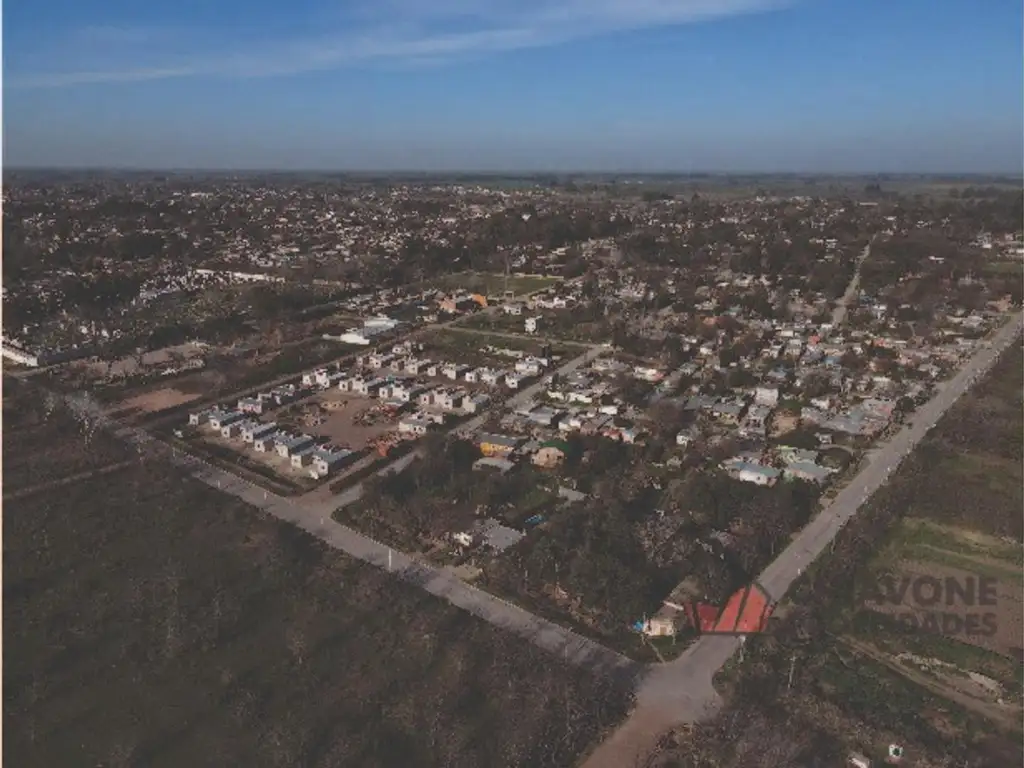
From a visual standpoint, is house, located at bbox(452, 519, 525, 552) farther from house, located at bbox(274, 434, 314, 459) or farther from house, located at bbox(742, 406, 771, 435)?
house, located at bbox(742, 406, 771, 435)

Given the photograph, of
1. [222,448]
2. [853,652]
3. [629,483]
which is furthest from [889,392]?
[222,448]

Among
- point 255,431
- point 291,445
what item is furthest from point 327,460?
point 255,431

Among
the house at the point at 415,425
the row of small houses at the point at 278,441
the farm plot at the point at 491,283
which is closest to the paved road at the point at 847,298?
the farm plot at the point at 491,283

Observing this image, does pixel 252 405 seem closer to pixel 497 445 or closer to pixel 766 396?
pixel 497 445

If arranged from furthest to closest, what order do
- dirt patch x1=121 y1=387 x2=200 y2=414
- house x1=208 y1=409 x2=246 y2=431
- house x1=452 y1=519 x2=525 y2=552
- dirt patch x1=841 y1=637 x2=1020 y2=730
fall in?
1. dirt patch x1=121 y1=387 x2=200 y2=414
2. house x1=208 y1=409 x2=246 y2=431
3. house x1=452 y1=519 x2=525 y2=552
4. dirt patch x1=841 y1=637 x2=1020 y2=730

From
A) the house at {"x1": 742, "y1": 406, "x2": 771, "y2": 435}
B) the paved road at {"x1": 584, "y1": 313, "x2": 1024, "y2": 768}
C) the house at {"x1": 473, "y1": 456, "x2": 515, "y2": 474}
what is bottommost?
the paved road at {"x1": 584, "y1": 313, "x2": 1024, "y2": 768}

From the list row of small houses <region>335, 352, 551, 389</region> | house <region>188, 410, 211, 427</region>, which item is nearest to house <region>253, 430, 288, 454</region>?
house <region>188, 410, 211, 427</region>
